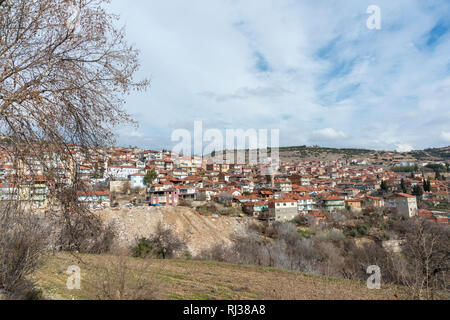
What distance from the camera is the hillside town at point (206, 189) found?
400 centimetres

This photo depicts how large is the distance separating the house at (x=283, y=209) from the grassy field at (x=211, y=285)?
32055 millimetres

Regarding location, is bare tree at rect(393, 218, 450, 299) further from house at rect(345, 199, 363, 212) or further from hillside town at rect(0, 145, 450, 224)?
house at rect(345, 199, 363, 212)

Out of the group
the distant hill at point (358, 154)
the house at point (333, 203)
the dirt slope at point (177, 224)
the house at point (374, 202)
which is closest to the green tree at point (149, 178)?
the dirt slope at point (177, 224)

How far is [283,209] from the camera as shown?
42969 millimetres

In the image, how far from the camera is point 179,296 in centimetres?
632

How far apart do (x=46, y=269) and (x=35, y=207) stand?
17.0 feet

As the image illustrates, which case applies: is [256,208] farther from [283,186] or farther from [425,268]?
[425,268]

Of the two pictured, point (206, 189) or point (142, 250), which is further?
point (206, 189)

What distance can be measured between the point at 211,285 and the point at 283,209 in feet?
120

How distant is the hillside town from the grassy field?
160cm

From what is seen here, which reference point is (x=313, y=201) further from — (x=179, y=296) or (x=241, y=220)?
(x=179, y=296)

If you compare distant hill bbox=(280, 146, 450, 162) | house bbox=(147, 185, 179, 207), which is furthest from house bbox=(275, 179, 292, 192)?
distant hill bbox=(280, 146, 450, 162)

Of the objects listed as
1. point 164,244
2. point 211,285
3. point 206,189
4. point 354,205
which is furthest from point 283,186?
point 211,285
